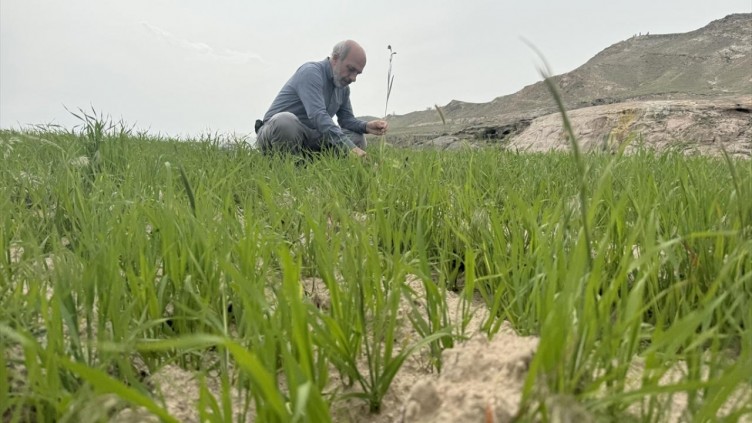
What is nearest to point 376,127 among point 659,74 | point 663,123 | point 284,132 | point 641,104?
point 284,132

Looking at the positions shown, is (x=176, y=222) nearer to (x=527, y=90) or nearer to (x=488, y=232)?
(x=488, y=232)

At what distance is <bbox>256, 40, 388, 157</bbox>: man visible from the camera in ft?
13.3

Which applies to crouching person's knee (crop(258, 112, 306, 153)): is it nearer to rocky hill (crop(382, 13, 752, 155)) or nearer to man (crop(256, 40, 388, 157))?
man (crop(256, 40, 388, 157))

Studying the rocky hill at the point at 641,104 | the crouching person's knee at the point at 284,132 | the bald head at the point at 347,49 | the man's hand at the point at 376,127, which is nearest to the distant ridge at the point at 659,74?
the rocky hill at the point at 641,104

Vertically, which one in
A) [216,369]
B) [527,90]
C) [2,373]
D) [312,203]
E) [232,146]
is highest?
[527,90]

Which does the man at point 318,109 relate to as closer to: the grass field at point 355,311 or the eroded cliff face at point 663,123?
the grass field at point 355,311

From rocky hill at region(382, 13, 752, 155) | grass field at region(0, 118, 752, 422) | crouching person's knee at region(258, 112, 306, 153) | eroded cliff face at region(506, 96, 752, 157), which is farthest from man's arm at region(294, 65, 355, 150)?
eroded cliff face at region(506, 96, 752, 157)

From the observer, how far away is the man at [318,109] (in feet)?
13.3

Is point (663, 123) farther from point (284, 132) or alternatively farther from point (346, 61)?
point (284, 132)

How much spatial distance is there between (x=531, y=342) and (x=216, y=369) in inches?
20.5

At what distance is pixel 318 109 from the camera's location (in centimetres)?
419

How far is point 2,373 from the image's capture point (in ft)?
2.19

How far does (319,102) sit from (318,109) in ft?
0.23

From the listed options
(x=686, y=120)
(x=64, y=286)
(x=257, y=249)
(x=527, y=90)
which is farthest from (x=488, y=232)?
(x=527, y=90)
